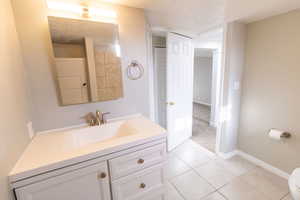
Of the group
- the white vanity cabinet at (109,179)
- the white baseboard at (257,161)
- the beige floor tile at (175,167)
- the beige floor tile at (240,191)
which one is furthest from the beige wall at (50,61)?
the white baseboard at (257,161)

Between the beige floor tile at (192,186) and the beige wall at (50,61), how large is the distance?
1.06 metres

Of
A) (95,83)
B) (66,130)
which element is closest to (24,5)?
(95,83)

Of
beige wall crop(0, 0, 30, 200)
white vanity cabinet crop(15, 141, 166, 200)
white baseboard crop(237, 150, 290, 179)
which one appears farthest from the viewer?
white baseboard crop(237, 150, 290, 179)

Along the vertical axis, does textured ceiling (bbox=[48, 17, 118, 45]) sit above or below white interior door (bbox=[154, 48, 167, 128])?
above

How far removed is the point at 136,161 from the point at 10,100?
0.96 m

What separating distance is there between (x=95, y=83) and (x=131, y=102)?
1.50 ft

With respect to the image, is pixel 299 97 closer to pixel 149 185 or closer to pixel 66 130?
pixel 149 185

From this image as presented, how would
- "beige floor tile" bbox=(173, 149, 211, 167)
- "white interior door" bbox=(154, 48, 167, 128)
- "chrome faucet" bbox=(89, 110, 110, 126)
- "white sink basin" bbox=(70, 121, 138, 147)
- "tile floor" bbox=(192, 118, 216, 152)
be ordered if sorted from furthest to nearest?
"tile floor" bbox=(192, 118, 216, 152), "white interior door" bbox=(154, 48, 167, 128), "beige floor tile" bbox=(173, 149, 211, 167), "chrome faucet" bbox=(89, 110, 110, 126), "white sink basin" bbox=(70, 121, 138, 147)

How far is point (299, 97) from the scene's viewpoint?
5.19ft

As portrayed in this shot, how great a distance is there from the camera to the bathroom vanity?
868 mm

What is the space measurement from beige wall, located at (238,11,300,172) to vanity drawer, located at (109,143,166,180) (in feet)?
5.19

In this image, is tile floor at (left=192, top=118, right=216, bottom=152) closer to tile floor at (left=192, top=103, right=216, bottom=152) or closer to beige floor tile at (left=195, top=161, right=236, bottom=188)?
tile floor at (left=192, top=103, right=216, bottom=152)

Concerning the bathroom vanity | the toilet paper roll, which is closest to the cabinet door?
the bathroom vanity

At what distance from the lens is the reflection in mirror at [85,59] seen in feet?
4.13
